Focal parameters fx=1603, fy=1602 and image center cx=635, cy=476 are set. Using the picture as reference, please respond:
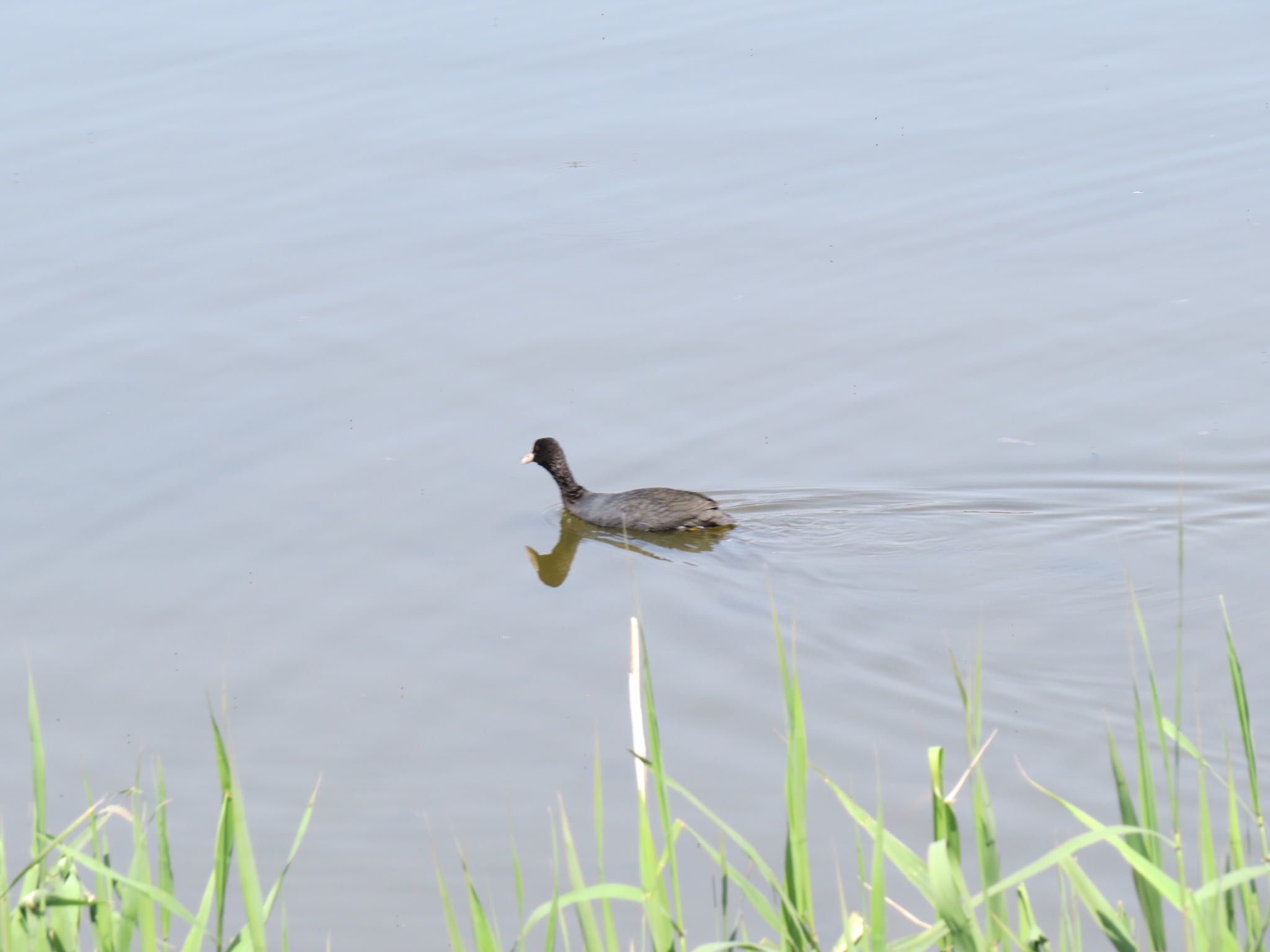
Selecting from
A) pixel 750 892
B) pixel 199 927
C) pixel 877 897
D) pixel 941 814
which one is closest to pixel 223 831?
pixel 199 927

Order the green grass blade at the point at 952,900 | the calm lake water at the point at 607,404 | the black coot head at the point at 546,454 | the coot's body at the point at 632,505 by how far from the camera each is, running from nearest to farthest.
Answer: the green grass blade at the point at 952,900, the calm lake water at the point at 607,404, the coot's body at the point at 632,505, the black coot head at the point at 546,454

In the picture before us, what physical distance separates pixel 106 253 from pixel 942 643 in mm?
8345

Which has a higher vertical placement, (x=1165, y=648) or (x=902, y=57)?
(x=902, y=57)

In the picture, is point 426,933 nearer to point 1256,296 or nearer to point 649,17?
point 1256,296

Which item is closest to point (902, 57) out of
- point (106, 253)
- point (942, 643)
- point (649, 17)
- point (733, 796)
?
point (649, 17)

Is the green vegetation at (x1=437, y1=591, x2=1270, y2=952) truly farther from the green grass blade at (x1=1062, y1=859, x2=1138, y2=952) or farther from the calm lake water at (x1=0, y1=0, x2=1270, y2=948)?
the calm lake water at (x1=0, y1=0, x2=1270, y2=948)

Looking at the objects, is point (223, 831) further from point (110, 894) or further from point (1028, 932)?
point (1028, 932)

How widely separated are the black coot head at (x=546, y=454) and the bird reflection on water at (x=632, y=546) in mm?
454

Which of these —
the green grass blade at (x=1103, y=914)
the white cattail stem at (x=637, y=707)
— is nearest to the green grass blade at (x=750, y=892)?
the white cattail stem at (x=637, y=707)

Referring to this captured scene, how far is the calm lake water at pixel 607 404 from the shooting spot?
21.7ft

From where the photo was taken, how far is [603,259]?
40.5 feet

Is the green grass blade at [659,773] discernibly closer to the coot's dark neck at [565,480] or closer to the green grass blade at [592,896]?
the green grass blade at [592,896]

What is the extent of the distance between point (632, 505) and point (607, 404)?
1513 mm

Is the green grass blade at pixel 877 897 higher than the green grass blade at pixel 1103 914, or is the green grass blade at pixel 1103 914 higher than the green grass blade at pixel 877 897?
the green grass blade at pixel 877 897
